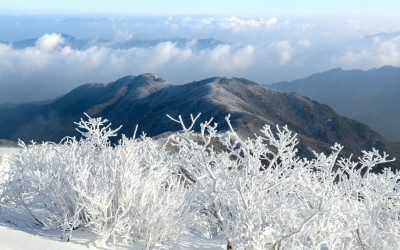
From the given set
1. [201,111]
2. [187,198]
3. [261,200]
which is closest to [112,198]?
[187,198]

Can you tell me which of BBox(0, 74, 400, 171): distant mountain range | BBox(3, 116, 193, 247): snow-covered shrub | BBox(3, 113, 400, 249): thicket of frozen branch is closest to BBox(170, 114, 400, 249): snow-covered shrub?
BBox(3, 113, 400, 249): thicket of frozen branch

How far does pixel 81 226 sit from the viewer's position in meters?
7.88

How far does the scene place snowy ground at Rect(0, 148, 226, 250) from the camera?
255 inches

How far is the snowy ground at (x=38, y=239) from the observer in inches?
255

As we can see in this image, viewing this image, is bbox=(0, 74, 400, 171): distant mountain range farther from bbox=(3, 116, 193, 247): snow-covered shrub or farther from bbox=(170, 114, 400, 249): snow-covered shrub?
bbox=(3, 116, 193, 247): snow-covered shrub

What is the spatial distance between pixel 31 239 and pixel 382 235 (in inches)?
364

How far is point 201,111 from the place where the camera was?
3637 inches

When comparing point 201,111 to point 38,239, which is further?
point 201,111

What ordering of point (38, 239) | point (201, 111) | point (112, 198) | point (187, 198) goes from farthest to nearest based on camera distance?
point (201, 111)
point (187, 198)
point (112, 198)
point (38, 239)

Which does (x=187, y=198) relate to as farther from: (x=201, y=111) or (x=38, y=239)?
(x=201, y=111)

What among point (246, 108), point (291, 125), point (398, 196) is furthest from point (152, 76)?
point (398, 196)

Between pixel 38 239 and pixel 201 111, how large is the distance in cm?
8585

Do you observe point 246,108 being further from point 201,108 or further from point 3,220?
point 3,220

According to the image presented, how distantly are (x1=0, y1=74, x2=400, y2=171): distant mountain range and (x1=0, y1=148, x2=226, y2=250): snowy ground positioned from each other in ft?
185
